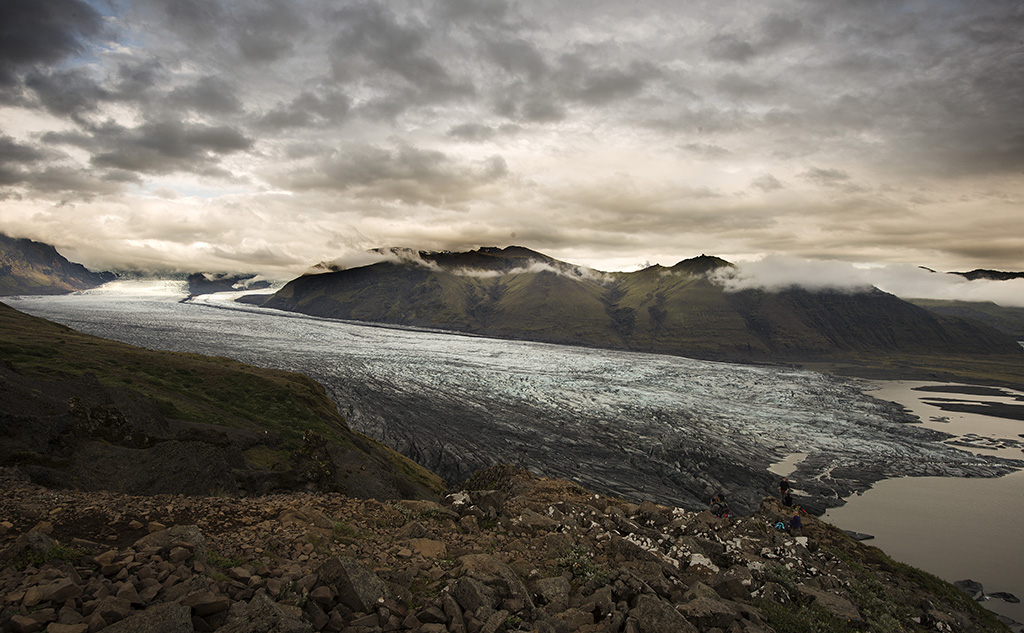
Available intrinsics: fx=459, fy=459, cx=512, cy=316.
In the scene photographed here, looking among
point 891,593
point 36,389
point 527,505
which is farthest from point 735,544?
point 36,389

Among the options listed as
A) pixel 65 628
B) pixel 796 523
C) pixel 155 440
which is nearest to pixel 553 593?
pixel 65 628

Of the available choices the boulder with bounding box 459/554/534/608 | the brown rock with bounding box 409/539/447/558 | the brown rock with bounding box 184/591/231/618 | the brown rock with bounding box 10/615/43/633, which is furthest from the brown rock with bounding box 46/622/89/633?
the brown rock with bounding box 409/539/447/558

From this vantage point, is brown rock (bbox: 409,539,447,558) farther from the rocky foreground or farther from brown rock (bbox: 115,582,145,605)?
brown rock (bbox: 115,582,145,605)

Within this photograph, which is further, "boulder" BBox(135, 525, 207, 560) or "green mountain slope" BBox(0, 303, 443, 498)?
"green mountain slope" BBox(0, 303, 443, 498)

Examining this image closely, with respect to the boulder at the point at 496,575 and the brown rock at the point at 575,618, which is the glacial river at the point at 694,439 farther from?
the boulder at the point at 496,575

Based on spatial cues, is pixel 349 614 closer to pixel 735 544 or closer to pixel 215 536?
pixel 215 536

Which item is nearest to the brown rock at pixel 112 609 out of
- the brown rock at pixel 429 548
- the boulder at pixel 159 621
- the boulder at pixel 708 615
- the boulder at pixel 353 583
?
the boulder at pixel 159 621
